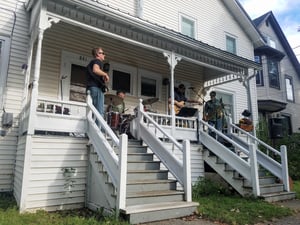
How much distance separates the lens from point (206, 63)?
344 inches

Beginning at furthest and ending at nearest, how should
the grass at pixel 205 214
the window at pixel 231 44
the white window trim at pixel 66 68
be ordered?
the window at pixel 231 44
the white window trim at pixel 66 68
the grass at pixel 205 214

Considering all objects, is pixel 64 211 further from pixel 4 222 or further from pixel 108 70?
pixel 108 70

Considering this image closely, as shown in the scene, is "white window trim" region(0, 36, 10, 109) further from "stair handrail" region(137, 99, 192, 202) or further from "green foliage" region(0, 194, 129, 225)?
"stair handrail" region(137, 99, 192, 202)

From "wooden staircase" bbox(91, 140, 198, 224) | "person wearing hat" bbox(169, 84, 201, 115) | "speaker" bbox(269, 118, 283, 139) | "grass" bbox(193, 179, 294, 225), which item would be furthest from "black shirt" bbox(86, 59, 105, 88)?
"speaker" bbox(269, 118, 283, 139)

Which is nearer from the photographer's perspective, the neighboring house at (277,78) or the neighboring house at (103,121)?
the neighboring house at (103,121)

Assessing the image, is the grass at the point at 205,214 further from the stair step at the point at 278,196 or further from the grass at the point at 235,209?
the stair step at the point at 278,196

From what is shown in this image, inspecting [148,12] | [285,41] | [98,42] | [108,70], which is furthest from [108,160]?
[285,41]

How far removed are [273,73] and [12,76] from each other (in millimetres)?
15502

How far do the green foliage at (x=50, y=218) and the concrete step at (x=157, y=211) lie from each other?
198 millimetres

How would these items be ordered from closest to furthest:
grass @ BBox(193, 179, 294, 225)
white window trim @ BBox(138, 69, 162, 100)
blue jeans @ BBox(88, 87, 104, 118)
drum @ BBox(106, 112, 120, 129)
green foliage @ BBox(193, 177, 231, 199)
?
grass @ BBox(193, 179, 294, 225), blue jeans @ BBox(88, 87, 104, 118), drum @ BBox(106, 112, 120, 129), green foliage @ BBox(193, 177, 231, 199), white window trim @ BBox(138, 69, 162, 100)

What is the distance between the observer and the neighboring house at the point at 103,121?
492 cm

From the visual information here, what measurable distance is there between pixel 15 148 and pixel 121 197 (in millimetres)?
3749

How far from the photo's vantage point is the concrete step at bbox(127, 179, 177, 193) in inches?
187

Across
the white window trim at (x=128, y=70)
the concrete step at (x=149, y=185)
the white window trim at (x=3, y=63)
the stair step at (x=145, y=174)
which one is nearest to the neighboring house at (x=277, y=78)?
the white window trim at (x=128, y=70)
